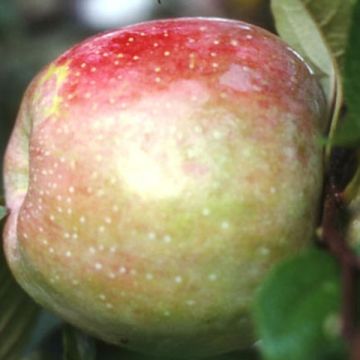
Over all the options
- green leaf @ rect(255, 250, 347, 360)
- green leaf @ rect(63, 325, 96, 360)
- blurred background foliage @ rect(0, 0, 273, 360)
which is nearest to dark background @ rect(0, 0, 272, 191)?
blurred background foliage @ rect(0, 0, 273, 360)

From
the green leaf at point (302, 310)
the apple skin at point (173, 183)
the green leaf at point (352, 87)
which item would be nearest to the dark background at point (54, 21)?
the apple skin at point (173, 183)

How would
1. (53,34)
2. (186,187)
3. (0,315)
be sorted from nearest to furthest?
1. (186,187)
2. (0,315)
3. (53,34)

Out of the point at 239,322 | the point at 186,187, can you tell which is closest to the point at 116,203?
the point at 186,187

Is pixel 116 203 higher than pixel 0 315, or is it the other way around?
pixel 116 203

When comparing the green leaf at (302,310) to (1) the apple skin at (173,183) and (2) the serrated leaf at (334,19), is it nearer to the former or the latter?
(1) the apple skin at (173,183)

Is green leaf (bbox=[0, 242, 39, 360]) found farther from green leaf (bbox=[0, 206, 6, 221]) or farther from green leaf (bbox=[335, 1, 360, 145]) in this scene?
green leaf (bbox=[335, 1, 360, 145])

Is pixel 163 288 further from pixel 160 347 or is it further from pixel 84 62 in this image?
pixel 84 62

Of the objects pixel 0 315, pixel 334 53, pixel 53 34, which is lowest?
pixel 53 34

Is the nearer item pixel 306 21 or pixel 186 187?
pixel 186 187
